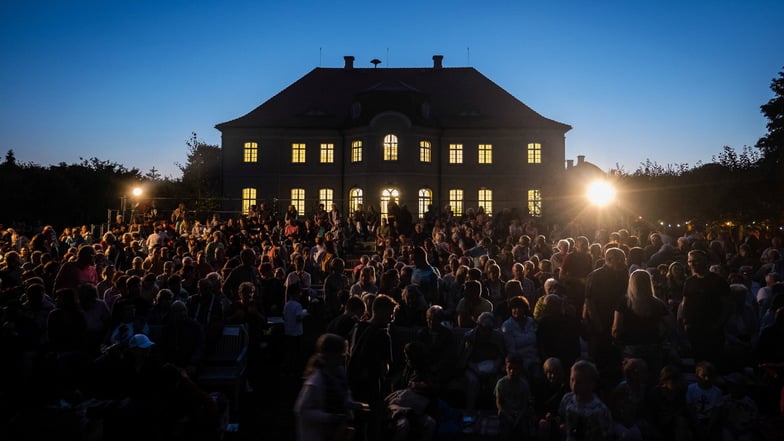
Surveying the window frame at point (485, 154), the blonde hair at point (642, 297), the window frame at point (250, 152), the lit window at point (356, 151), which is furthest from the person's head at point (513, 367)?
the window frame at point (250, 152)

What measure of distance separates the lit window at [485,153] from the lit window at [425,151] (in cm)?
323

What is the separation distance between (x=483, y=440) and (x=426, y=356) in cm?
177

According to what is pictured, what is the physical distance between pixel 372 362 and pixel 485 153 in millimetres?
34778

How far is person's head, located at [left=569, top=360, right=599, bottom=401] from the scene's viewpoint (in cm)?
593

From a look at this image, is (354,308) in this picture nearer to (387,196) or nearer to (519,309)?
(519,309)

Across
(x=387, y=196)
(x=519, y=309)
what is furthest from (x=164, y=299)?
(x=387, y=196)

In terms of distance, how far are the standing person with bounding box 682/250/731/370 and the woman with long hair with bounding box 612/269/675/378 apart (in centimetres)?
70

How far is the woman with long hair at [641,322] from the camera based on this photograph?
7.32m

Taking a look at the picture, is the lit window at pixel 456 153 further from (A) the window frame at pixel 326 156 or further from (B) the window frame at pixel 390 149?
(A) the window frame at pixel 326 156

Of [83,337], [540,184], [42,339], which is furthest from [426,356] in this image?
[540,184]

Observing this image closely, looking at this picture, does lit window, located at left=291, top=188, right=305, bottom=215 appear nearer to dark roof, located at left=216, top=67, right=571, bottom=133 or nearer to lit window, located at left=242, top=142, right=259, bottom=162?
lit window, located at left=242, top=142, right=259, bottom=162

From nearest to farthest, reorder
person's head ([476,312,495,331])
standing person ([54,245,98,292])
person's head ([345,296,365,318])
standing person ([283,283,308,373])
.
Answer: person's head ([345,296,365,318])
person's head ([476,312,495,331])
standing person ([283,283,308,373])
standing person ([54,245,98,292])

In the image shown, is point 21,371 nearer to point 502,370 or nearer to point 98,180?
point 502,370

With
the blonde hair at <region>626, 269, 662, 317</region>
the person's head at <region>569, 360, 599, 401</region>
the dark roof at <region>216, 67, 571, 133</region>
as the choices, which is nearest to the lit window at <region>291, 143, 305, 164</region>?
the dark roof at <region>216, 67, 571, 133</region>
